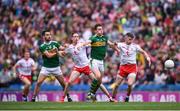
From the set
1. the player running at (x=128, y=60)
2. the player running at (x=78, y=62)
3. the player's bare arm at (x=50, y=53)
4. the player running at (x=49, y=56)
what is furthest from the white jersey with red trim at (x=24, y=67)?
the player running at (x=128, y=60)

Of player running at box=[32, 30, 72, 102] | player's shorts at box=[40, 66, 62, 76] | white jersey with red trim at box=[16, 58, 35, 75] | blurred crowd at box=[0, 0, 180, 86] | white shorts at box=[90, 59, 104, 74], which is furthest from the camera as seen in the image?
blurred crowd at box=[0, 0, 180, 86]

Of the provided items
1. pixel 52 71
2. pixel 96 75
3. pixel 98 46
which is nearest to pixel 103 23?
pixel 52 71

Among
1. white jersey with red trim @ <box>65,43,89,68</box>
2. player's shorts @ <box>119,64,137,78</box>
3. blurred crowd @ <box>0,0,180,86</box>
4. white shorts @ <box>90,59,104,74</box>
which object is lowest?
player's shorts @ <box>119,64,137,78</box>

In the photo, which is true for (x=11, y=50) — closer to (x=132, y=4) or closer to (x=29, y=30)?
(x=29, y=30)

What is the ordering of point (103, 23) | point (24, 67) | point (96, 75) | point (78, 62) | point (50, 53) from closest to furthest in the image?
point (96, 75) → point (78, 62) → point (50, 53) → point (24, 67) → point (103, 23)

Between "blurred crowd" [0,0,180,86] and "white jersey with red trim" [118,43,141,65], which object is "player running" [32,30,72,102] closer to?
"white jersey with red trim" [118,43,141,65]

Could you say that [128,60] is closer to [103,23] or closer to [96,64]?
[96,64]

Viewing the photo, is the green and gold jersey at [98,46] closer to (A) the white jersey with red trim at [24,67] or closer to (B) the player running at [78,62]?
(B) the player running at [78,62]

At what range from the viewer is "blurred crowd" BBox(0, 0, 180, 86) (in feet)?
105

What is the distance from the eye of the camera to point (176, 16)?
35.1 m

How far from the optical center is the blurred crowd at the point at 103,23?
3216 centimetres

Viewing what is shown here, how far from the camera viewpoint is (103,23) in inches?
1437

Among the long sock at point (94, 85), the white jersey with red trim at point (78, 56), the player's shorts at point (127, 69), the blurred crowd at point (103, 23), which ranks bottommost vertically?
the long sock at point (94, 85)

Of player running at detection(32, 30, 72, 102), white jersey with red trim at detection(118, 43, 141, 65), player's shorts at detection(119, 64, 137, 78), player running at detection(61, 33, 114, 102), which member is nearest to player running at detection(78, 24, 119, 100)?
player running at detection(61, 33, 114, 102)
